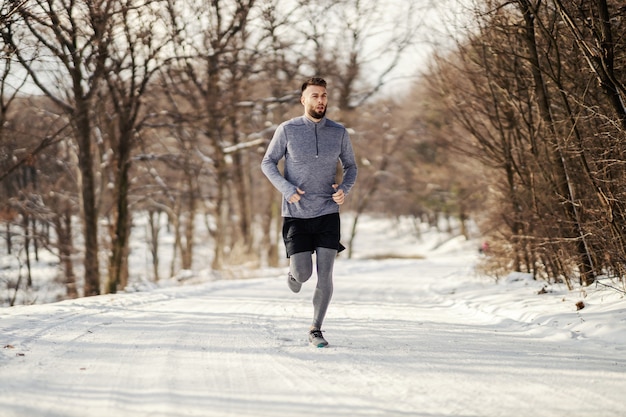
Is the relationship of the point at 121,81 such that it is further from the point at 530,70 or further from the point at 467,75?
the point at 530,70

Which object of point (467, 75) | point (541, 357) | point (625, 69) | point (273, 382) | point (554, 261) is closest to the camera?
point (273, 382)

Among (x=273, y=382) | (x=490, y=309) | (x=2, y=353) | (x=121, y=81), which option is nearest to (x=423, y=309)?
(x=490, y=309)

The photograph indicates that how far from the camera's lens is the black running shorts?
15.9 feet

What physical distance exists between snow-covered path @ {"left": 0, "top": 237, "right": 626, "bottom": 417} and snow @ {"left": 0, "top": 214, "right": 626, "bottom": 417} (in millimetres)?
12

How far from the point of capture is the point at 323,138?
4.97 metres

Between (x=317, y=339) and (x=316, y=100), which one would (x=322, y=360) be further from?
(x=316, y=100)

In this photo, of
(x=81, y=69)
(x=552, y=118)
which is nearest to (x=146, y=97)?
(x=81, y=69)

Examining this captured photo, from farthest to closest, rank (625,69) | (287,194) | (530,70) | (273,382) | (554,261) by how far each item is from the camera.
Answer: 1. (554,261)
2. (530,70)
3. (625,69)
4. (287,194)
5. (273,382)

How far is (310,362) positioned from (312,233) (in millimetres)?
1229

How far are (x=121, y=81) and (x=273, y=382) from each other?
11.5 meters

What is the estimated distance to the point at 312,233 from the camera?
4.90 metres

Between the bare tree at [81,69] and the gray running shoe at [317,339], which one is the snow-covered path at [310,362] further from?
the bare tree at [81,69]

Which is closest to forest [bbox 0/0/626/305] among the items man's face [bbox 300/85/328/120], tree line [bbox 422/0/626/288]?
tree line [bbox 422/0/626/288]

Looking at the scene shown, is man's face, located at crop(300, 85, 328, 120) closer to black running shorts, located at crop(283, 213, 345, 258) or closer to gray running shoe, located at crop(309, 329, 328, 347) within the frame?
black running shorts, located at crop(283, 213, 345, 258)
